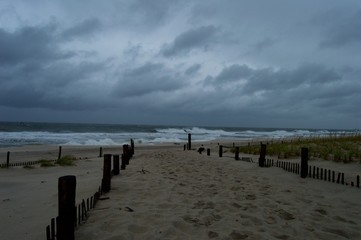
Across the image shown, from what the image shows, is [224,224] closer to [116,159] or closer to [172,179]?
[172,179]

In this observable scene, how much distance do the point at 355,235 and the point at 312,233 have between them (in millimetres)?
789

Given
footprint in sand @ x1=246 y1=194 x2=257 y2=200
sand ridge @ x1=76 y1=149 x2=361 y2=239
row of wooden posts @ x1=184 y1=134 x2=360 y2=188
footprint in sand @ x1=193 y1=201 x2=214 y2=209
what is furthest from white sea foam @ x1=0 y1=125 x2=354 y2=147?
footprint in sand @ x1=193 y1=201 x2=214 y2=209

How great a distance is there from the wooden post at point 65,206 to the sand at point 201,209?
482mm

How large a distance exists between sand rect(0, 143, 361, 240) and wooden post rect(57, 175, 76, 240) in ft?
1.58

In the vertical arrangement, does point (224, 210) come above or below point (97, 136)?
above

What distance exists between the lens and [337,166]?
14.9m

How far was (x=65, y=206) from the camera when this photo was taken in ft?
16.9

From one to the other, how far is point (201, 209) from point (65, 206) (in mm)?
3217

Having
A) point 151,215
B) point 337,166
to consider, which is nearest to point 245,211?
point 151,215

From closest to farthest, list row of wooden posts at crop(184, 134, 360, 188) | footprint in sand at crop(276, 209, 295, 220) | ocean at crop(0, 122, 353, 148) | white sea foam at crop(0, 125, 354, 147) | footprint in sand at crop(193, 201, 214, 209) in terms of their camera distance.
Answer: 1. footprint in sand at crop(276, 209, 295, 220)
2. footprint in sand at crop(193, 201, 214, 209)
3. row of wooden posts at crop(184, 134, 360, 188)
4. white sea foam at crop(0, 125, 354, 147)
5. ocean at crop(0, 122, 353, 148)

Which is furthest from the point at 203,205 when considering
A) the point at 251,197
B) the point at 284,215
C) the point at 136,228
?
the point at 136,228

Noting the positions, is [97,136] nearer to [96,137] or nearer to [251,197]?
[96,137]

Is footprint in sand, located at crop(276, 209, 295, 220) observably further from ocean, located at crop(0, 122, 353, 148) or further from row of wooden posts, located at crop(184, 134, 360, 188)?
ocean, located at crop(0, 122, 353, 148)

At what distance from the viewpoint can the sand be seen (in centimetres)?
587
